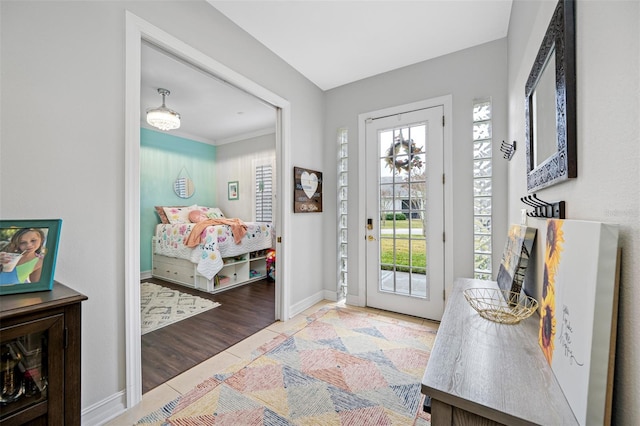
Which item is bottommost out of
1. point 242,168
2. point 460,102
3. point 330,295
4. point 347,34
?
point 330,295

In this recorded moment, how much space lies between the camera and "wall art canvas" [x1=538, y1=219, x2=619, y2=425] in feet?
1.78

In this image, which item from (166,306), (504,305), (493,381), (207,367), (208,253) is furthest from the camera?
(208,253)

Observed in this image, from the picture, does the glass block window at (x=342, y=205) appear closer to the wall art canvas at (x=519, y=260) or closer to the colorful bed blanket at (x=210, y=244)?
the colorful bed blanket at (x=210, y=244)

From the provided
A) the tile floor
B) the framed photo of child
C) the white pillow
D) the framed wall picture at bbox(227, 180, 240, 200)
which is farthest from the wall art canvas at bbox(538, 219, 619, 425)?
the framed wall picture at bbox(227, 180, 240, 200)

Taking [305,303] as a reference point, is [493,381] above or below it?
above

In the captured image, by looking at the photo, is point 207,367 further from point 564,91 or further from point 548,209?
point 564,91

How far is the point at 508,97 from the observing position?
2258 mm

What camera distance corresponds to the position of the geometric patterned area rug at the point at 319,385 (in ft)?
4.83

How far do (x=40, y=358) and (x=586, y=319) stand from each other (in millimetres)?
1758

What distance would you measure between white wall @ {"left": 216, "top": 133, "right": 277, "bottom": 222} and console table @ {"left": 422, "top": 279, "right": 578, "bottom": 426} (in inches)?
183

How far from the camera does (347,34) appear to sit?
2.34 meters

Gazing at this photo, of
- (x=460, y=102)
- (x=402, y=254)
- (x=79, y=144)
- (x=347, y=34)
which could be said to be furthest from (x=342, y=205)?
(x=79, y=144)

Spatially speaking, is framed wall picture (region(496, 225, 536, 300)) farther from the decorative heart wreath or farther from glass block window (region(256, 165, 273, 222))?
glass block window (region(256, 165, 273, 222))

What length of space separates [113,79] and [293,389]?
214 cm
